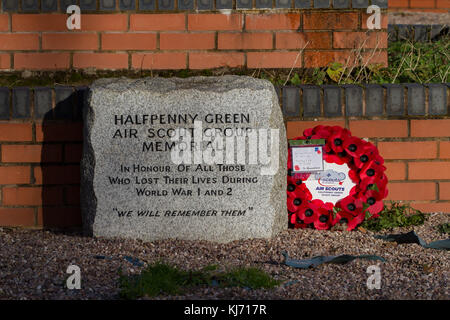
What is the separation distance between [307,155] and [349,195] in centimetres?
34

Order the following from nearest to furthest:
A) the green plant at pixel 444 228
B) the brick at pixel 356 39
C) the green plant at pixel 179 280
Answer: the green plant at pixel 179 280 → the green plant at pixel 444 228 → the brick at pixel 356 39

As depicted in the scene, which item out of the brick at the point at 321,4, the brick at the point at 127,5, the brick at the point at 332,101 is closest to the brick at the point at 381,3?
the brick at the point at 321,4

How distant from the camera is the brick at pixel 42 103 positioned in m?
3.91

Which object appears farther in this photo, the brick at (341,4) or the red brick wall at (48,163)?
the brick at (341,4)

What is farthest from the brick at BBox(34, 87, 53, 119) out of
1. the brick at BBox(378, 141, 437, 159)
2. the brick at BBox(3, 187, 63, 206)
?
the brick at BBox(378, 141, 437, 159)

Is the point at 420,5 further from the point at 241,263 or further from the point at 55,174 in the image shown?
the point at 241,263

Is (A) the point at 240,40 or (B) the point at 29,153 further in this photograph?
(A) the point at 240,40

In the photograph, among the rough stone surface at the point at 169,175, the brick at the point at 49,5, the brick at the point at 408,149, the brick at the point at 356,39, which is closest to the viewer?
the rough stone surface at the point at 169,175

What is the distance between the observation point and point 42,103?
3920 mm

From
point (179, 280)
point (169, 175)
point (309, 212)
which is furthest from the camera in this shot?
point (309, 212)

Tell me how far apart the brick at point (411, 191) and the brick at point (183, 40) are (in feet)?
4.81

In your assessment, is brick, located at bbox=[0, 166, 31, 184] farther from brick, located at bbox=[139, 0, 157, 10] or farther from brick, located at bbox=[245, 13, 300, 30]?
brick, located at bbox=[245, 13, 300, 30]

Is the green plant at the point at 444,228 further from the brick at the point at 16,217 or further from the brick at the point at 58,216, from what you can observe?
the brick at the point at 16,217

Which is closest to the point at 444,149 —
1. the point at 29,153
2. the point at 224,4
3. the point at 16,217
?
the point at 224,4
